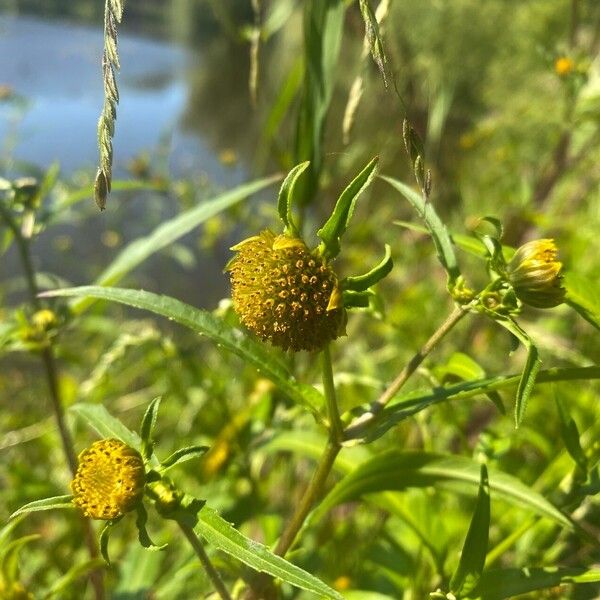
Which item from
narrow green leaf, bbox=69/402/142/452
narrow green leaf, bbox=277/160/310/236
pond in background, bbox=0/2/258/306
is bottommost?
pond in background, bbox=0/2/258/306

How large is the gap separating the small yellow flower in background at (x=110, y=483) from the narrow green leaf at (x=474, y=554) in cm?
21

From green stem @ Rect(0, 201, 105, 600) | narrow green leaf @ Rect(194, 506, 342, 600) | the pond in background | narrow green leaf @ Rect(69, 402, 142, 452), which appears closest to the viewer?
narrow green leaf @ Rect(194, 506, 342, 600)

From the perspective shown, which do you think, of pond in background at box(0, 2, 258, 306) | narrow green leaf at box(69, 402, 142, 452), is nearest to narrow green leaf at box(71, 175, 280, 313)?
narrow green leaf at box(69, 402, 142, 452)

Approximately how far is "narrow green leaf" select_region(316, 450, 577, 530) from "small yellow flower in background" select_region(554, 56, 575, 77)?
693 mm

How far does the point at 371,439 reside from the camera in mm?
382

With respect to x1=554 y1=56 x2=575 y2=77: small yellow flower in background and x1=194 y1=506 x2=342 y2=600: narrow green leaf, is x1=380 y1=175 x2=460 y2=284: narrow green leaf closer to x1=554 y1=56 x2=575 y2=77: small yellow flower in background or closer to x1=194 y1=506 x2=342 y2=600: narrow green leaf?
x1=194 y1=506 x2=342 y2=600: narrow green leaf

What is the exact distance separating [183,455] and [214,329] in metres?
0.08

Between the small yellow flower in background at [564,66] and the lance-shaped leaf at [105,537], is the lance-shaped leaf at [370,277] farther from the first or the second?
the small yellow flower in background at [564,66]

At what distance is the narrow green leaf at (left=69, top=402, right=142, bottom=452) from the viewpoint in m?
0.42

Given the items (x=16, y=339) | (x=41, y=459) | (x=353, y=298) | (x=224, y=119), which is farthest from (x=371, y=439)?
(x=224, y=119)

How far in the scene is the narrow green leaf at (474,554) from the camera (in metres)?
0.40

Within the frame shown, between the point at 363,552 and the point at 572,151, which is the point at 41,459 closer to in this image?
the point at 363,552

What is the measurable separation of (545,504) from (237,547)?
23cm

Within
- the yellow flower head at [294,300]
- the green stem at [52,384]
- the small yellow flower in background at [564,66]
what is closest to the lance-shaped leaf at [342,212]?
the yellow flower head at [294,300]
